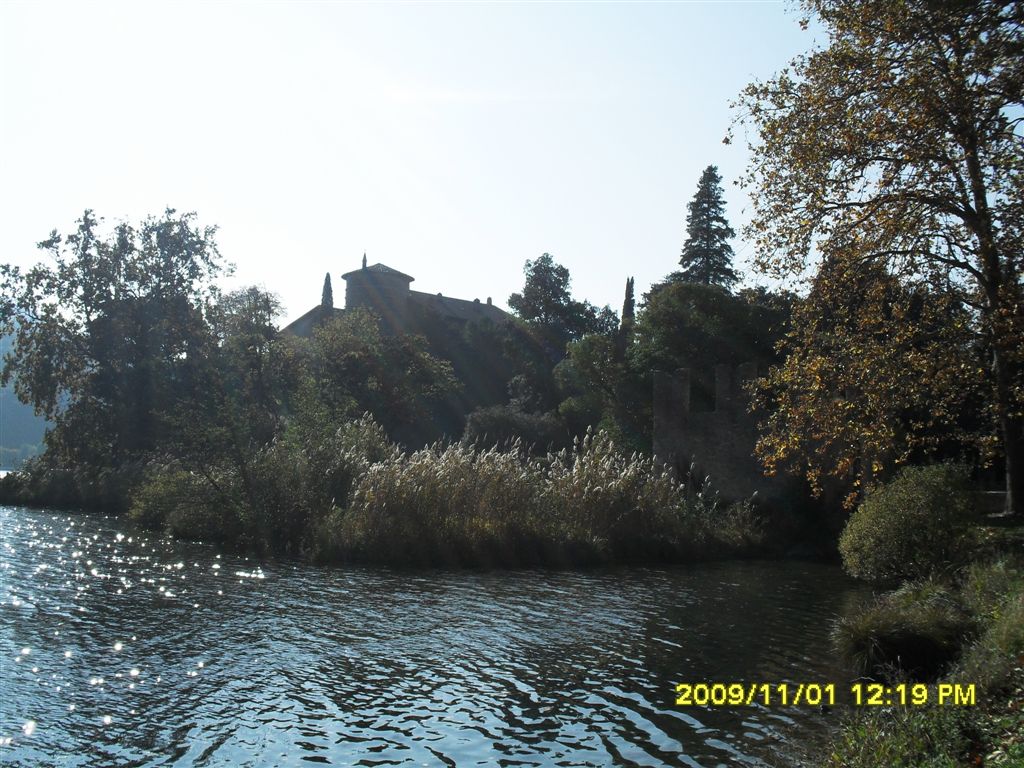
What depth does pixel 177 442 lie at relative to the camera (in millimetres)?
21688

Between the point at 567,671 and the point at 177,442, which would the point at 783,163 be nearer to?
the point at 567,671

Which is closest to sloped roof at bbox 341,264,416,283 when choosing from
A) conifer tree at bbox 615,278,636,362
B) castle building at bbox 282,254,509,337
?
castle building at bbox 282,254,509,337

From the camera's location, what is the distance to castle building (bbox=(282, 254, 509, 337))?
6275 cm

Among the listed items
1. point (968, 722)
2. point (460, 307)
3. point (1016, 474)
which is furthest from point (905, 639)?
point (460, 307)

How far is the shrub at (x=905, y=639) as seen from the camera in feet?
27.8

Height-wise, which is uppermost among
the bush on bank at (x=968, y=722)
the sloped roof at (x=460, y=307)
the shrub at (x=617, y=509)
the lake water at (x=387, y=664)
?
the sloped roof at (x=460, y=307)

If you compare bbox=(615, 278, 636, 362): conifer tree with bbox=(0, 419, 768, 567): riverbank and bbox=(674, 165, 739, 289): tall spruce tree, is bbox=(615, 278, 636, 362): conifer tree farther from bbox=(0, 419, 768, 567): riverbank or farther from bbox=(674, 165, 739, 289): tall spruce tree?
bbox=(0, 419, 768, 567): riverbank

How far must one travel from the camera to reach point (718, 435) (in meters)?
24.4

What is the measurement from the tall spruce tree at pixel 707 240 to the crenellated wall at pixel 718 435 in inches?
1074

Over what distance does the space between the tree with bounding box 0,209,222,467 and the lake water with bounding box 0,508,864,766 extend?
59.0 feet

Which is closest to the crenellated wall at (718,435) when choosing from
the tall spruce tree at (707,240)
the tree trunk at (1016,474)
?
the tree trunk at (1016,474)

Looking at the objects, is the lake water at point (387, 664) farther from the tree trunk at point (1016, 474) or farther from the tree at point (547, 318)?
the tree at point (547, 318)

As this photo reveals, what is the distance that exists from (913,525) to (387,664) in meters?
10.00
